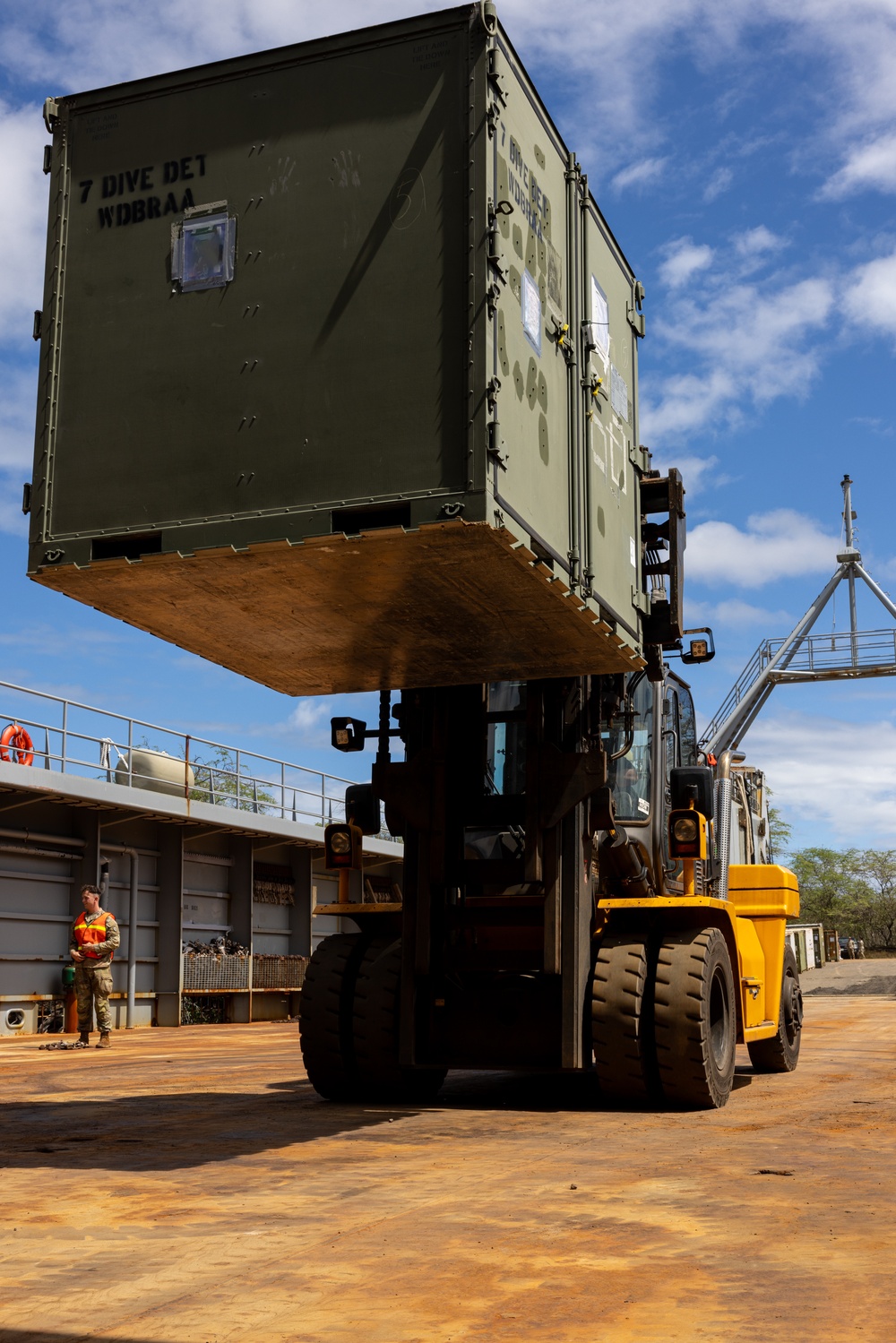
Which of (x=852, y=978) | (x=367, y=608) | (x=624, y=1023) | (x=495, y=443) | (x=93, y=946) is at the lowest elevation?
(x=852, y=978)

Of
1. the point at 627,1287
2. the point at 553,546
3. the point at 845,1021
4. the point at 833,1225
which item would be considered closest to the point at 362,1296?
the point at 627,1287

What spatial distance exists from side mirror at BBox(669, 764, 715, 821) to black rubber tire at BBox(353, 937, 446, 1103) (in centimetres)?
237

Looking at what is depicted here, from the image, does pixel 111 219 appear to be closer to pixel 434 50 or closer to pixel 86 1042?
pixel 434 50

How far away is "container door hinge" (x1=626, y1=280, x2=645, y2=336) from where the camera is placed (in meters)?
10.1

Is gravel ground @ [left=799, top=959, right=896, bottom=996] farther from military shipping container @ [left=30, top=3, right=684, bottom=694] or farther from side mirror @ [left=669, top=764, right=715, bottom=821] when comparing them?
military shipping container @ [left=30, top=3, right=684, bottom=694]

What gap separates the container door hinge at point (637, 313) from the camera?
33.1 ft

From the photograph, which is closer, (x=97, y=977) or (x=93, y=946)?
(x=93, y=946)

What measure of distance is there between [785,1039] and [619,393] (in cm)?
685

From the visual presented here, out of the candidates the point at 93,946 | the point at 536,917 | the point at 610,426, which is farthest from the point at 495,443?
the point at 93,946

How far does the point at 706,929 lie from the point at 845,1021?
1442 cm

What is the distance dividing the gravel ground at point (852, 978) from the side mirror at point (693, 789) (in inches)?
1022

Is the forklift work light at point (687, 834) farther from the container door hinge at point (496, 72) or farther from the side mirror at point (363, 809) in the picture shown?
the container door hinge at point (496, 72)

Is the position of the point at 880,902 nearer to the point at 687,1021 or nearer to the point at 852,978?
the point at 852,978

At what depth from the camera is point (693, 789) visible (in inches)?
410
